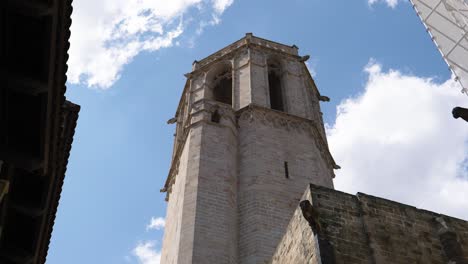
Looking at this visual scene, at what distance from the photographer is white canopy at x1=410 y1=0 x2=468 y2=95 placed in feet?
43.8

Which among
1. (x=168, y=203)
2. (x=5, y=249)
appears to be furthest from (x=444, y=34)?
(x=5, y=249)

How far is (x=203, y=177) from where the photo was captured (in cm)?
1633

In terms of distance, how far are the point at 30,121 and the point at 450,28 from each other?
12.1 meters

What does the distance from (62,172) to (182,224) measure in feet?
26.1

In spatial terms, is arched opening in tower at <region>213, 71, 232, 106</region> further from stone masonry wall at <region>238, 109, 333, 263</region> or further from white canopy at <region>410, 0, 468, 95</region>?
white canopy at <region>410, 0, 468, 95</region>

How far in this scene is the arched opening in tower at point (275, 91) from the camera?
2264 cm

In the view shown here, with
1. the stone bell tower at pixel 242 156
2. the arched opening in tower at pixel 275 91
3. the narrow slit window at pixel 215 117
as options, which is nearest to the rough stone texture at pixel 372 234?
the stone bell tower at pixel 242 156

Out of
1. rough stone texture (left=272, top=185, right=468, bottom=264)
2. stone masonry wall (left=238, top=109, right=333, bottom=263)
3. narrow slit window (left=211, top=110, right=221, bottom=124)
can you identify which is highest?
narrow slit window (left=211, top=110, right=221, bottom=124)

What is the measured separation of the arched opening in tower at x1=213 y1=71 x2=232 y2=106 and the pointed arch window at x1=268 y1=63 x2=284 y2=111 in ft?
5.81

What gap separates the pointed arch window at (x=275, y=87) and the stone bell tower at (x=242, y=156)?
0.04m

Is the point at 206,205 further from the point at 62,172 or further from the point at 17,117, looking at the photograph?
the point at 17,117

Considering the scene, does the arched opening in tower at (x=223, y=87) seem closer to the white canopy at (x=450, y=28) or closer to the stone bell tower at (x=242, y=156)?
the stone bell tower at (x=242, y=156)

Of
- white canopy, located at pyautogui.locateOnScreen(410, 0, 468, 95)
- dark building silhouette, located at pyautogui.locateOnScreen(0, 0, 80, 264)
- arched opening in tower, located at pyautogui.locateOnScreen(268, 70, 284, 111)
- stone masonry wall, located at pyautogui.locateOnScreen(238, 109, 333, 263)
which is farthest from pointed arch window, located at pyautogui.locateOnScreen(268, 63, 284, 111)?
dark building silhouette, located at pyautogui.locateOnScreen(0, 0, 80, 264)

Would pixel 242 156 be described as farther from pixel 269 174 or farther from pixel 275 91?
pixel 275 91
